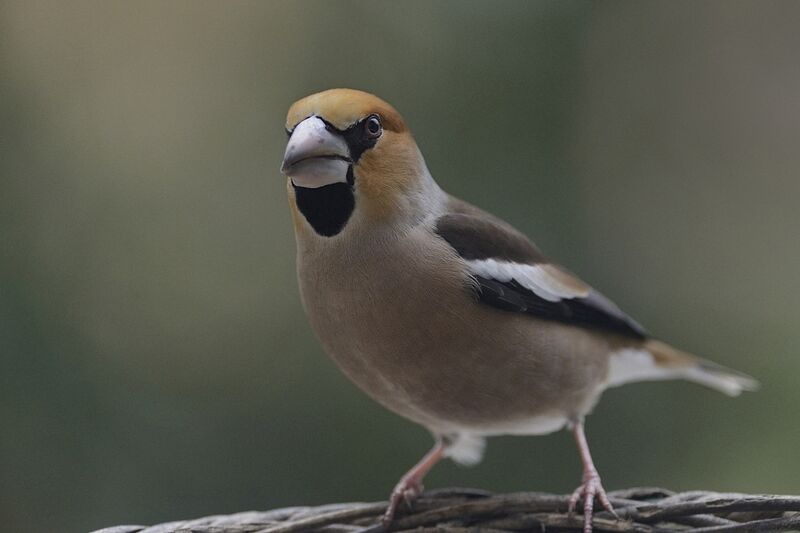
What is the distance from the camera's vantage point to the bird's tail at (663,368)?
2.52m

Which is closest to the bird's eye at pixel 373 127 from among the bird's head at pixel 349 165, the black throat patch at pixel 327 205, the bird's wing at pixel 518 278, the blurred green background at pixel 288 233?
the bird's head at pixel 349 165

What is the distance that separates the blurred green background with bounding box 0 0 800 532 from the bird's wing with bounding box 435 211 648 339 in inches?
34.4

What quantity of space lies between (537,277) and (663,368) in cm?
67

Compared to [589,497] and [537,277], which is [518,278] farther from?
[589,497]

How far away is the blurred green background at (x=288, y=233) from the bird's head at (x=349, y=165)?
118cm

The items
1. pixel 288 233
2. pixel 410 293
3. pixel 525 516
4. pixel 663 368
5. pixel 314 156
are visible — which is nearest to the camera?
pixel 525 516

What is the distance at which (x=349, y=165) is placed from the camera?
1922mm

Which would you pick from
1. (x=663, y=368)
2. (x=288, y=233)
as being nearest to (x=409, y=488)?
(x=663, y=368)

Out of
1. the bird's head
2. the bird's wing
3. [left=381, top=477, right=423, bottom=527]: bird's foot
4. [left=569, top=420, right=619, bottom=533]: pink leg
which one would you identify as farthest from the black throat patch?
[left=569, top=420, right=619, bottom=533]: pink leg

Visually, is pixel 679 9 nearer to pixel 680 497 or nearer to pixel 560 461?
pixel 560 461

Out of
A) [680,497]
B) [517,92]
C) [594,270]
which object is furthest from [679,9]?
[680,497]

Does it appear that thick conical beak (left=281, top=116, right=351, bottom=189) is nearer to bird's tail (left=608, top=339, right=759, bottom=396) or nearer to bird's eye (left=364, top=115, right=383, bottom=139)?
bird's eye (left=364, top=115, right=383, bottom=139)

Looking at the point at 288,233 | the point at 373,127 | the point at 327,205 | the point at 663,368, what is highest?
the point at 288,233

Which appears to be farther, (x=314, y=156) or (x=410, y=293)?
(x=410, y=293)
